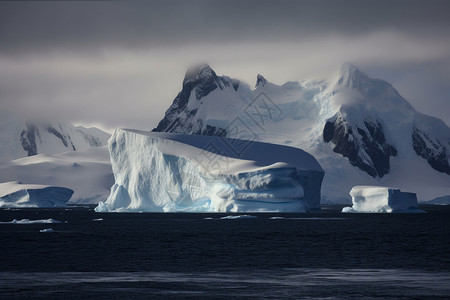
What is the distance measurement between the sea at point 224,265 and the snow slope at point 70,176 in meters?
116

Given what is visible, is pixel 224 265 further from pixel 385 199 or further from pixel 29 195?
pixel 29 195

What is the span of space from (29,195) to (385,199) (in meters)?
58.0

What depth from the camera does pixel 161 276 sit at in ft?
108

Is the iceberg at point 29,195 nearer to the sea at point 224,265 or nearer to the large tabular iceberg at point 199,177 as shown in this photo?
the large tabular iceberg at point 199,177

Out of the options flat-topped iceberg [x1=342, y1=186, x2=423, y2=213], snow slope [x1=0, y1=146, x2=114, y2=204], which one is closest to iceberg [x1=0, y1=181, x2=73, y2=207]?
snow slope [x1=0, y1=146, x2=114, y2=204]

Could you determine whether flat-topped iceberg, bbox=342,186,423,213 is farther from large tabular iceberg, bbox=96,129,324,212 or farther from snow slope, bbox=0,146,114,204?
snow slope, bbox=0,146,114,204

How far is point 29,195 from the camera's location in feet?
424

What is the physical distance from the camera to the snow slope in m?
178

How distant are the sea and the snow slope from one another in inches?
4582

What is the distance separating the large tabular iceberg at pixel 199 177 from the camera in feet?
290

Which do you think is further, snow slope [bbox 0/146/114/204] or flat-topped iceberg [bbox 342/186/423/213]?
snow slope [bbox 0/146/114/204]

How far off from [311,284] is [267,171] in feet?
189

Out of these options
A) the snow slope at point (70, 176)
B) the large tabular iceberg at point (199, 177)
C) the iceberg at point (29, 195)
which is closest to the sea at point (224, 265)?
the large tabular iceberg at point (199, 177)

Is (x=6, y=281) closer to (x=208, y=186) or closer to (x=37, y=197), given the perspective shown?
(x=208, y=186)
